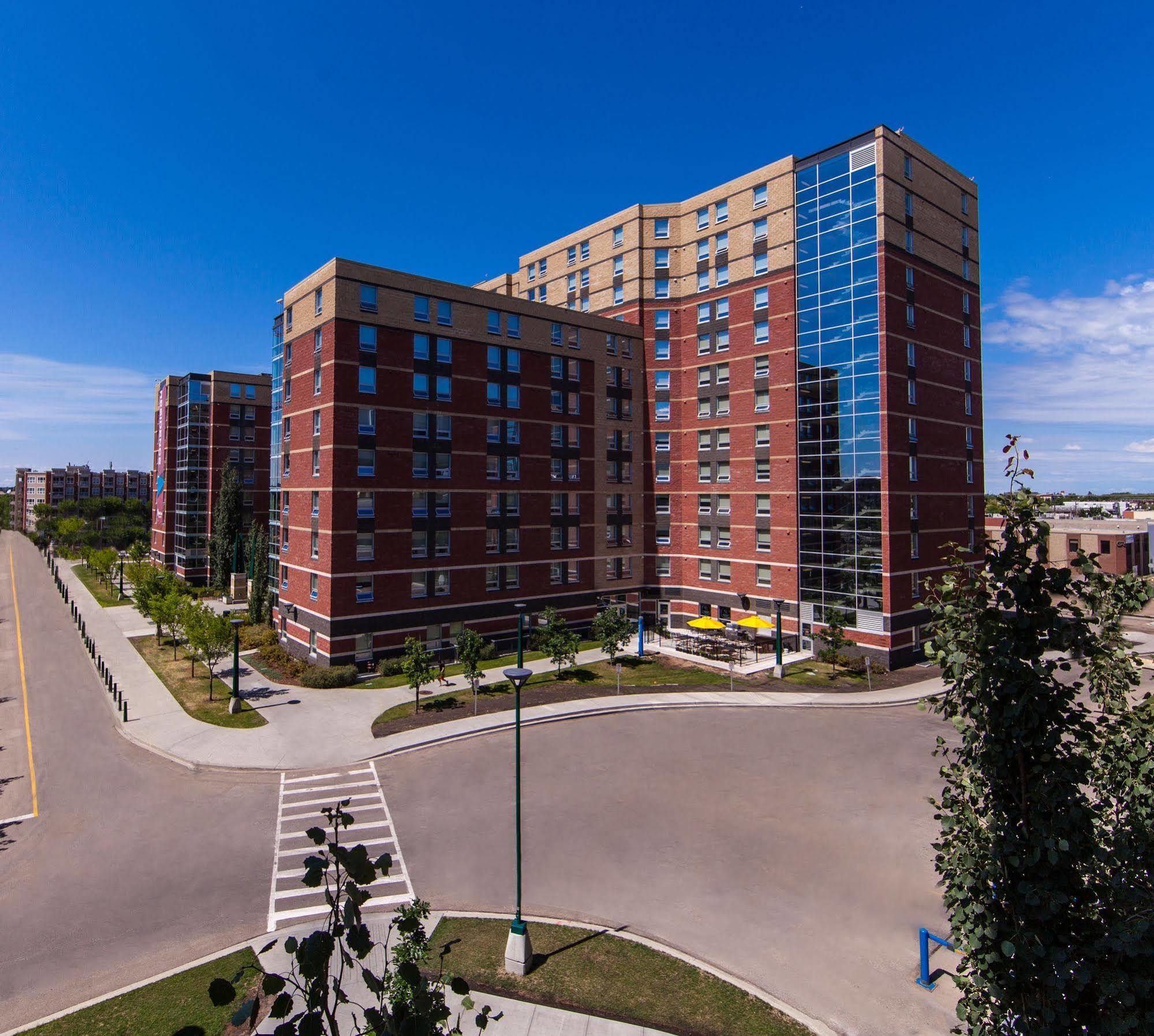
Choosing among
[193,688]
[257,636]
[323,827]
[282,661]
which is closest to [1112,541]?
[282,661]

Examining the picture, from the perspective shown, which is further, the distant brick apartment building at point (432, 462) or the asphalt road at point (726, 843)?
the distant brick apartment building at point (432, 462)

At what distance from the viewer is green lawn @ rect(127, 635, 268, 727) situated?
3094 cm

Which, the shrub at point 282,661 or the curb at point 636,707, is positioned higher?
the shrub at point 282,661

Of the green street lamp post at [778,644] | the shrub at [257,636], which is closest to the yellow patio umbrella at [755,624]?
the green street lamp post at [778,644]

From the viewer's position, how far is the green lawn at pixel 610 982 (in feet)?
41.7

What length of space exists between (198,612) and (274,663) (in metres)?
5.30

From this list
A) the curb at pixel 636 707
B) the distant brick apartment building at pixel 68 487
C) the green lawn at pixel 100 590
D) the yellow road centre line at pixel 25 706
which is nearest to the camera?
the yellow road centre line at pixel 25 706

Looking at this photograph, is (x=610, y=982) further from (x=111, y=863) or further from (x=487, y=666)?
(x=487, y=666)

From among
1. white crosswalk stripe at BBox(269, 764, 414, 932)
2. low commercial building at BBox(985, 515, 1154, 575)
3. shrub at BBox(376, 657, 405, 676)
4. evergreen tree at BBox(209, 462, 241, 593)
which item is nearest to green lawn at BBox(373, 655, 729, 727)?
shrub at BBox(376, 657, 405, 676)

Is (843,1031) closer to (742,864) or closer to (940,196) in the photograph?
(742,864)

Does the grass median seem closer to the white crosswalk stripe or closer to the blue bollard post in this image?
the white crosswalk stripe

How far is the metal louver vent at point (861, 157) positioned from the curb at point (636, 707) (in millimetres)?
31283

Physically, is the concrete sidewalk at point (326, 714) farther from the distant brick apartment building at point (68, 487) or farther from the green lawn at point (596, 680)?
the distant brick apartment building at point (68, 487)

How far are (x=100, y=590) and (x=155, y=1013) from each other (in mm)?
72062
